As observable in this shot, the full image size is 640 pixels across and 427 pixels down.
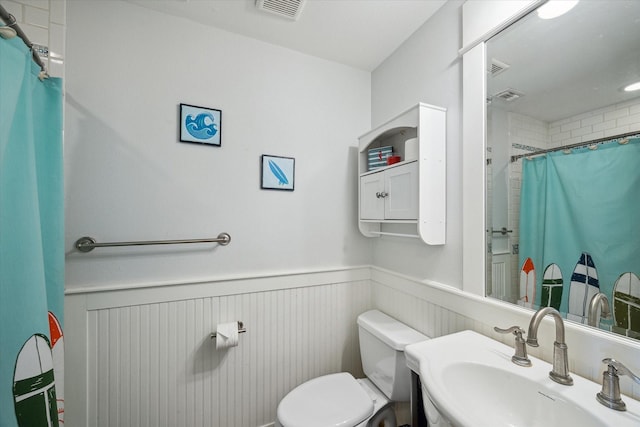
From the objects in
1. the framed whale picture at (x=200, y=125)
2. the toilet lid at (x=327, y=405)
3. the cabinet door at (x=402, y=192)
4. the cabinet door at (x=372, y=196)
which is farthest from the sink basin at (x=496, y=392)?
the framed whale picture at (x=200, y=125)

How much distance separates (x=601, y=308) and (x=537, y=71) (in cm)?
82

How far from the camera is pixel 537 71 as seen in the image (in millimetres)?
925

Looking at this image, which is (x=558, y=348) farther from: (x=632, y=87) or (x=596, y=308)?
(x=632, y=87)

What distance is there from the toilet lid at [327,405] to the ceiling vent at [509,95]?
56.1 inches

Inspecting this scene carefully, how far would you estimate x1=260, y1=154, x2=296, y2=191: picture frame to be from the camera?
145 centimetres

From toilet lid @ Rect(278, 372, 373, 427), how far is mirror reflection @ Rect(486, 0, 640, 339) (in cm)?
78

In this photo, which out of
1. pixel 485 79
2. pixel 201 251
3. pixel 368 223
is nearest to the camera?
pixel 485 79

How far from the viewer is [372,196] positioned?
149 centimetres

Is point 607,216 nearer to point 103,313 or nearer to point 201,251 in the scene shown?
point 201,251

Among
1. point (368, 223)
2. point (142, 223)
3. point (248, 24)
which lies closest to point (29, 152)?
point (142, 223)

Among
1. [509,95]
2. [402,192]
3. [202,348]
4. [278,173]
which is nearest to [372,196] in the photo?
[402,192]

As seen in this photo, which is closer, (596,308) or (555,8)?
(596,308)

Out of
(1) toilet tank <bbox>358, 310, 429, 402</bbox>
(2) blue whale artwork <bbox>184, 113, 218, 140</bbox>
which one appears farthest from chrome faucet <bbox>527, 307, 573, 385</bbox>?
(2) blue whale artwork <bbox>184, 113, 218, 140</bbox>

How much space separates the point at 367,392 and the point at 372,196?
1.03m
